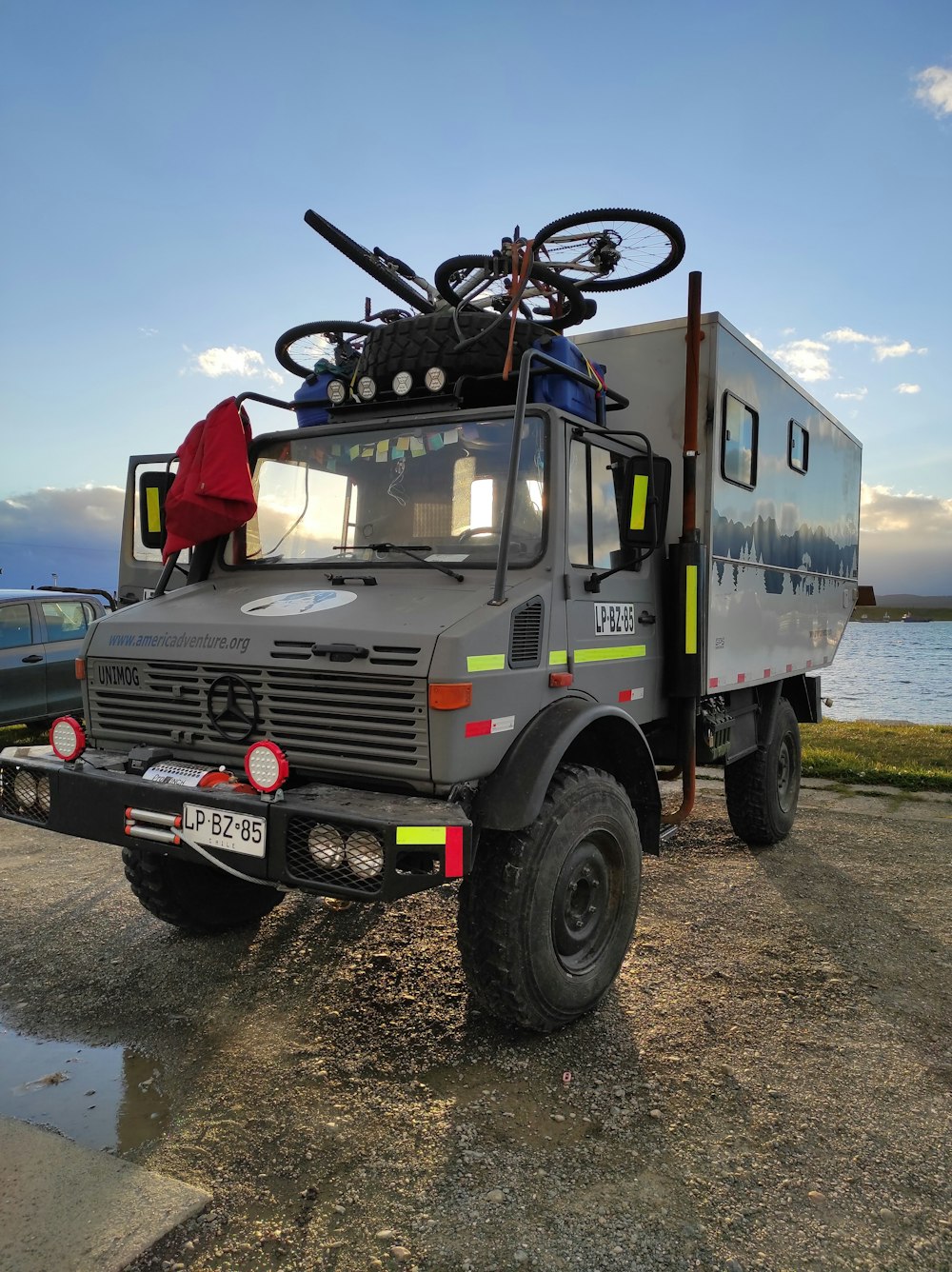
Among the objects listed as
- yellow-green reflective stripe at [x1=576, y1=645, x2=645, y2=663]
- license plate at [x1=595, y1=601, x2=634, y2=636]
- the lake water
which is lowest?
the lake water

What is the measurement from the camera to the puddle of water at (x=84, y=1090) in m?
2.87

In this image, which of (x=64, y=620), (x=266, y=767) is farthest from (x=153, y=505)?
(x=64, y=620)

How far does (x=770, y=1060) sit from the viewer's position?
3.34m

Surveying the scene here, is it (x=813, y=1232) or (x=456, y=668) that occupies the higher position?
(x=456, y=668)

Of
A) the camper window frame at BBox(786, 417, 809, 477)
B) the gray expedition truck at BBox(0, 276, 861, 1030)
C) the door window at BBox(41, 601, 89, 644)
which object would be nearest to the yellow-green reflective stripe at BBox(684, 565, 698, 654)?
the gray expedition truck at BBox(0, 276, 861, 1030)

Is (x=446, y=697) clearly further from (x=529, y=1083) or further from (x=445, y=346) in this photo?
(x=445, y=346)

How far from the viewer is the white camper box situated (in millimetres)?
4684

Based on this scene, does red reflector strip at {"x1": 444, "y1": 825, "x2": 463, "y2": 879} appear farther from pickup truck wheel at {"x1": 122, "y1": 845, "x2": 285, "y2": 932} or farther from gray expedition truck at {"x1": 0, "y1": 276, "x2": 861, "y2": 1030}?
pickup truck wheel at {"x1": 122, "y1": 845, "x2": 285, "y2": 932}

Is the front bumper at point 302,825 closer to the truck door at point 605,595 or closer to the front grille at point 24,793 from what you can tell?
the front grille at point 24,793

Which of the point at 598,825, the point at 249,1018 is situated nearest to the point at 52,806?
the point at 249,1018

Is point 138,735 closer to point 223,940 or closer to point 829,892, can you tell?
point 223,940

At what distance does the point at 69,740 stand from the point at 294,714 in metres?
1.02

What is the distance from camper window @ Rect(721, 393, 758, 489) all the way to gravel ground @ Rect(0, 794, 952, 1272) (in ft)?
8.18

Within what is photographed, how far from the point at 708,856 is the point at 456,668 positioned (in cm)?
385
